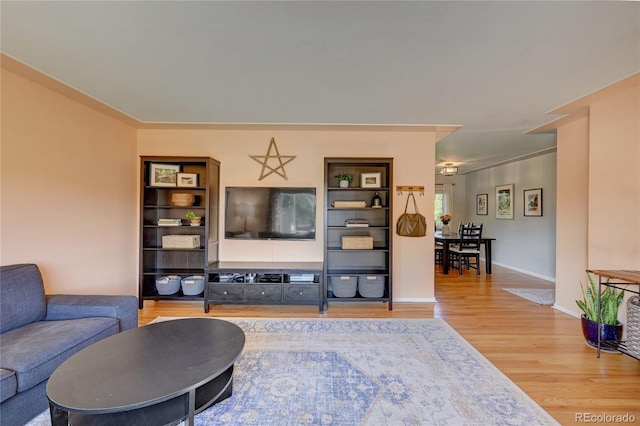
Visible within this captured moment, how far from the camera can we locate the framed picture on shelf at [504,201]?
6164mm

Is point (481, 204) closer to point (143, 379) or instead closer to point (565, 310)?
point (565, 310)

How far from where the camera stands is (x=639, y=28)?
1715 millimetres

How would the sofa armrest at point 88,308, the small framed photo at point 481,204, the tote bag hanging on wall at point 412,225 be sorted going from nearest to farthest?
the sofa armrest at point 88,308 < the tote bag hanging on wall at point 412,225 < the small framed photo at point 481,204

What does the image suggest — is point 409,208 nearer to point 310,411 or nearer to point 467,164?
point 310,411

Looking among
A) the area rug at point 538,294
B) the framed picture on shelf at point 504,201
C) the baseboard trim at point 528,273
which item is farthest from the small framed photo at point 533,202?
the area rug at point 538,294

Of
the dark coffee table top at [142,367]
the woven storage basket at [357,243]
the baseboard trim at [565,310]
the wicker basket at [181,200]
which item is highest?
the wicker basket at [181,200]

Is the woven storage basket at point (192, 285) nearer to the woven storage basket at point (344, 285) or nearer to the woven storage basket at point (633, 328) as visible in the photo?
the woven storage basket at point (344, 285)

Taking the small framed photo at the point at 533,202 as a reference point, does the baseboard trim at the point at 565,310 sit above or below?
below

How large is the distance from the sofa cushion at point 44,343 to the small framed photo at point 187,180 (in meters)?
1.89

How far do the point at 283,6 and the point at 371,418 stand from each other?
2.46 m

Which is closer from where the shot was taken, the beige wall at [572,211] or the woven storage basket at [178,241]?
the beige wall at [572,211]

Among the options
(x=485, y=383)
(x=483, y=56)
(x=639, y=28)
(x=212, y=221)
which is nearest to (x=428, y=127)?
(x=483, y=56)

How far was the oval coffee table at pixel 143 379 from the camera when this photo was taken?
123 cm

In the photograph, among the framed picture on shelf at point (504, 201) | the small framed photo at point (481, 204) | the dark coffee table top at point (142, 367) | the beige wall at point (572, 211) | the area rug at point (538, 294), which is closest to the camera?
the dark coffee table top at point (142, 367)
